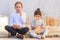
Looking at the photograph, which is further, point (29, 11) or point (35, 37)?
point (29, 11)

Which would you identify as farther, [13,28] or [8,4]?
[8,4]

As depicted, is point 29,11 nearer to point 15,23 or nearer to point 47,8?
point 47,8

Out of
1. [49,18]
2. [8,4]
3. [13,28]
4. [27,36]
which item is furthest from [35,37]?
[8,4]

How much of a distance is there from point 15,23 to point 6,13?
27.1 inches

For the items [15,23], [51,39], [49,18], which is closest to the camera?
[51,39]

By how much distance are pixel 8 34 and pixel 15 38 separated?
152mm

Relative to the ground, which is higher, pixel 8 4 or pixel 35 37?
pixel 8 4

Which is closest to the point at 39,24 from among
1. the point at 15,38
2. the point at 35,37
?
the point at 35,37

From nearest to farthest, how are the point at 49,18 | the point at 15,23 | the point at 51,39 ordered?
the point at 51,39 → the point at 15,23 → the point at 49,18

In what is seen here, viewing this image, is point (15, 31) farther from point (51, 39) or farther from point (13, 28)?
point (51, 39)

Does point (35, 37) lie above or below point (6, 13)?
below

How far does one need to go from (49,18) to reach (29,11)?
301 millimetres

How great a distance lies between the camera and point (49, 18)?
2705 millimetres

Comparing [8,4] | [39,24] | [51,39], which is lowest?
[51,39]
